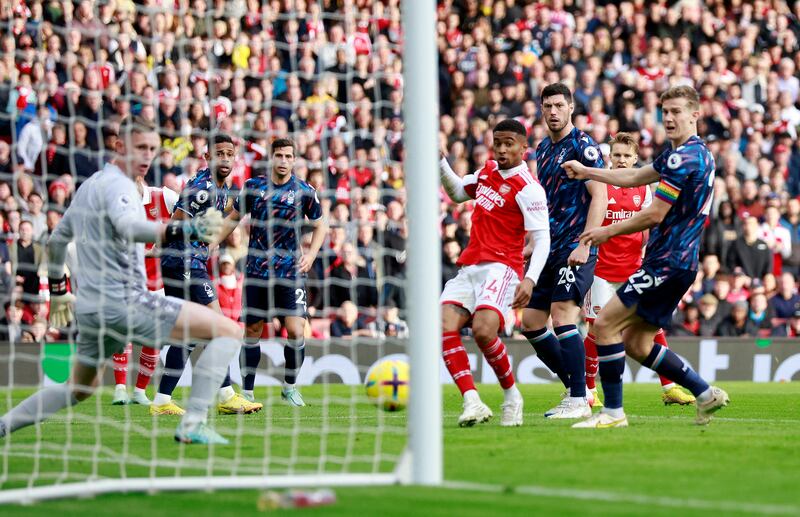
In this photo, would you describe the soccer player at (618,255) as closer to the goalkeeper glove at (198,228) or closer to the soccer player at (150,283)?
the soccer player at (150,283)

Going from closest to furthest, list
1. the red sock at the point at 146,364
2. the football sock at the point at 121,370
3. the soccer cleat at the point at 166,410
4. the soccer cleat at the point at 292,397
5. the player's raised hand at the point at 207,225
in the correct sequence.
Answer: the player's raised hand at the point at 207,225
the soccer cleat at the point at 166,410
the soccer cleat at the point at 292,397
the red sock at the point at 146,364
the football sock at the point at 121,370

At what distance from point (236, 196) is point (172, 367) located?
1815 millimetres

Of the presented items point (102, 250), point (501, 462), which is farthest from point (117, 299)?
point (501, 462)

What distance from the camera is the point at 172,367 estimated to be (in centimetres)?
1139

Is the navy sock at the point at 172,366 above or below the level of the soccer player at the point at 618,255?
below

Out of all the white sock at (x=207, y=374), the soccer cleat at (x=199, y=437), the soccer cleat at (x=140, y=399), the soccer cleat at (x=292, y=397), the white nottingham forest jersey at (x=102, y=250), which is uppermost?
the white nottingham forest jersey at (x=102, y=250)

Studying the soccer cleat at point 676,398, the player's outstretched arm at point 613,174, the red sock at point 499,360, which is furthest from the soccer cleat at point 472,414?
the soccer cleat at point 676,398

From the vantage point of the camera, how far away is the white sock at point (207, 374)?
7.79 metres

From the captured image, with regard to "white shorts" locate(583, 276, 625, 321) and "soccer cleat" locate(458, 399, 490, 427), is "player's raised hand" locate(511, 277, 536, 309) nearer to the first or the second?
"soccer cleat" locate(458, 399, 490, 427)

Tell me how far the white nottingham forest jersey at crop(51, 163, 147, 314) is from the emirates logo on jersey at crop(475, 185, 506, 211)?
3.00 meters

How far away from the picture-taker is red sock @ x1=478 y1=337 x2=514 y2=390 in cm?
957

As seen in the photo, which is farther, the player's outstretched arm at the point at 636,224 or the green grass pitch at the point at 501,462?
the player's outstretched arm at the point at 636,224

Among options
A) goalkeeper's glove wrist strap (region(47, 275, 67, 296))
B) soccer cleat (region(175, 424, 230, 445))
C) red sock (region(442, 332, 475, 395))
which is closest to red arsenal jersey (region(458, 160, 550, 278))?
red sock (region(442, 332, 475, 395))

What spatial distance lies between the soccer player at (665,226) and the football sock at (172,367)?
398 cm
